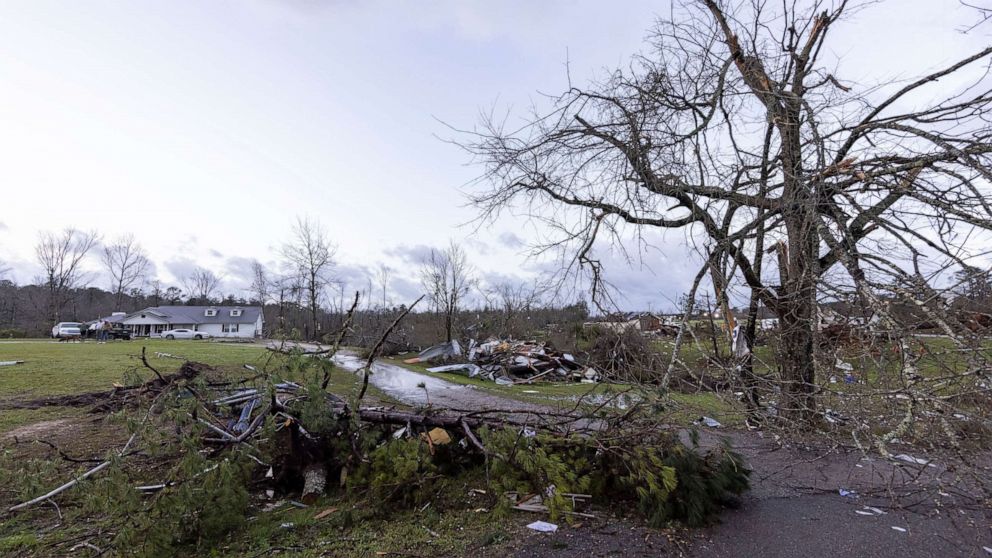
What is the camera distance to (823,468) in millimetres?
4734

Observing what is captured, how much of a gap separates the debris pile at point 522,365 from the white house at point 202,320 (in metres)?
44.2

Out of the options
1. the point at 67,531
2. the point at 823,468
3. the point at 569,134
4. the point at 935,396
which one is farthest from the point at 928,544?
the point at 67,531

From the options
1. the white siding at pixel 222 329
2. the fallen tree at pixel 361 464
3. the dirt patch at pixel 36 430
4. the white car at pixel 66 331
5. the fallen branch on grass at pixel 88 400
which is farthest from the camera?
the white siding at pixel 222 329

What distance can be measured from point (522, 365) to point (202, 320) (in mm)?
53197

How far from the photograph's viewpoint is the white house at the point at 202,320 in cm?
5259

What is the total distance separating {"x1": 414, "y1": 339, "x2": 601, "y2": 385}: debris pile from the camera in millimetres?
15505

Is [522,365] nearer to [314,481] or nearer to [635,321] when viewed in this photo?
[635,321]

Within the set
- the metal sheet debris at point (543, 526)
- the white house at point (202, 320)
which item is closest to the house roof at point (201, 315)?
the white house at point (202, 320)

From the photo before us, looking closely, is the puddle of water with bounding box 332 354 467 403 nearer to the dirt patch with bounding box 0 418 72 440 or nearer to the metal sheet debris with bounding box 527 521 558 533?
the dirt patch with bounding box 0 418 72 440

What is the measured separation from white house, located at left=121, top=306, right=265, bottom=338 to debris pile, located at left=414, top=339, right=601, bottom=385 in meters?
44.2

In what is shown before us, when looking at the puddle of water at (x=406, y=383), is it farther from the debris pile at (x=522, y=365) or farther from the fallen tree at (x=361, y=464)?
the fallen tree at (x=361, y=464)

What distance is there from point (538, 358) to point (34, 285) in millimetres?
64530

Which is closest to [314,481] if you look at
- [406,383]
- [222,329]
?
[406,383]

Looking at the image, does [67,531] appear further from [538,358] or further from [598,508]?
[538,358]
